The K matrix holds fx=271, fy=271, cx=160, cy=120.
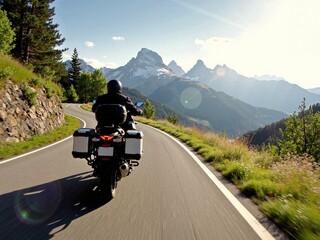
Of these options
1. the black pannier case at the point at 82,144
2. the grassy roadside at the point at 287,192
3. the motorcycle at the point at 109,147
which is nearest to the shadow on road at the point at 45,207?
the motorcycle at the point at 109,147

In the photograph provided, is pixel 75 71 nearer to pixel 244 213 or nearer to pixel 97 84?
pixel 97 84

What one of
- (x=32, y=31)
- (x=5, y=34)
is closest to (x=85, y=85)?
(x=32, y=31)

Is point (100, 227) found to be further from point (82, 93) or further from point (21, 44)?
point (82, 93)

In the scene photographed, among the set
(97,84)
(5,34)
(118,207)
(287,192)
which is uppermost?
(5,34)

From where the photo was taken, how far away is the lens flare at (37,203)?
12.9 ft

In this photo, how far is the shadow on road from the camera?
3490 mm

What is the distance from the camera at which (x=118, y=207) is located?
14.6 ft

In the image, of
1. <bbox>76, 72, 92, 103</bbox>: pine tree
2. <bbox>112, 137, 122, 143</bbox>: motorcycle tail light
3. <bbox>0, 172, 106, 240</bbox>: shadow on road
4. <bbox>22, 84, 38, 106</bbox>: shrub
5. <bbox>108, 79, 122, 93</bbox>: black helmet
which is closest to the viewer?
<bbox>0, 172, 106, 240</bbox>: shadow on road

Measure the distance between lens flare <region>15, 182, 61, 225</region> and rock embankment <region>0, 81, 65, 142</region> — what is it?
557 cm

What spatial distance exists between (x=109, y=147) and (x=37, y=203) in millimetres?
1501

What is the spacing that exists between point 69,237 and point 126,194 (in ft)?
6.38

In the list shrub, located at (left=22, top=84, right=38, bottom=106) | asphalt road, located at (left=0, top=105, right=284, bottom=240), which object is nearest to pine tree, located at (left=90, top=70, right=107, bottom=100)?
shrub, located at (left=22, top=84, right=38, bottom=106)

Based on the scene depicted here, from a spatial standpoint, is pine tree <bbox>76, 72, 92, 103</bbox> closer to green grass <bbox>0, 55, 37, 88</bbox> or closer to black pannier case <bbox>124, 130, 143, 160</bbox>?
green grass <bbox>0, 55, 37, 88</bbox>

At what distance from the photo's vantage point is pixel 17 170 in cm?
682
